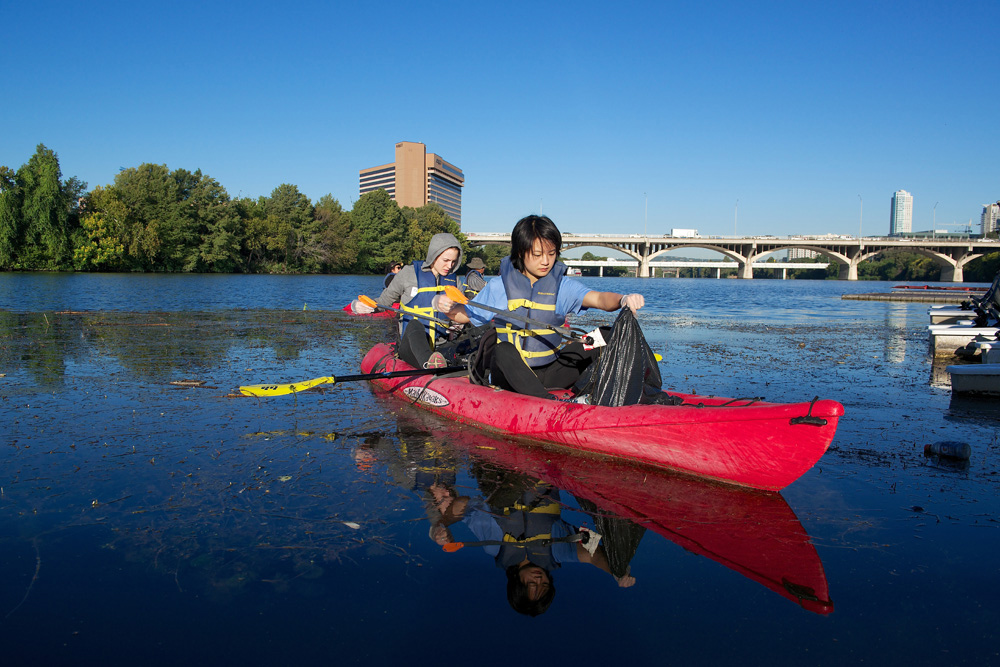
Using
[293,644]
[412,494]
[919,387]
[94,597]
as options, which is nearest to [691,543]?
[412,494]

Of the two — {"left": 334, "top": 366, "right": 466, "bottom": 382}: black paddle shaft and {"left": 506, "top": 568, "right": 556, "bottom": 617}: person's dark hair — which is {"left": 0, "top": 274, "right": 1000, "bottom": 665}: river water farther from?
{"left": 334, "top": 366, "right": 466, "bottom": 382}: black paddle shaft

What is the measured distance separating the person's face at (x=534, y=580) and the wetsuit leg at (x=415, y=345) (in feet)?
13.5

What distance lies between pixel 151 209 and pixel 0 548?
54734 mm

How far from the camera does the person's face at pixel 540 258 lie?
16.0ft

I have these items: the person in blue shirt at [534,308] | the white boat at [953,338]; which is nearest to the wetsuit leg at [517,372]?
the person in blue shirt at [534,308]

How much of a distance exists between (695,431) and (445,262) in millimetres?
3828

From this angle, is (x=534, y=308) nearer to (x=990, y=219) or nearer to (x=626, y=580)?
(x=626, y=580)

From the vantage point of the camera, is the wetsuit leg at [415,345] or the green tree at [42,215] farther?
the green tree at [42,215]

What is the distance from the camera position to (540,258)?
494 centimetres

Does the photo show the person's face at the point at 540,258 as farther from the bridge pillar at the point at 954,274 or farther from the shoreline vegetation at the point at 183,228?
the bridge pillar at the point at 954,274

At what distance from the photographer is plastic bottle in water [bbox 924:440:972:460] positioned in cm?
480

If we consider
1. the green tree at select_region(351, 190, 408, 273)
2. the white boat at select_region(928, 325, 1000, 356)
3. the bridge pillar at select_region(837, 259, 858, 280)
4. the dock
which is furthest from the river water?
the bridge pillar at select_region(837, 259, 858, 280)

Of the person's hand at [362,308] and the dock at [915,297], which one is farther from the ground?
the dock at [915,297]

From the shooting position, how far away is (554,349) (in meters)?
5.50
